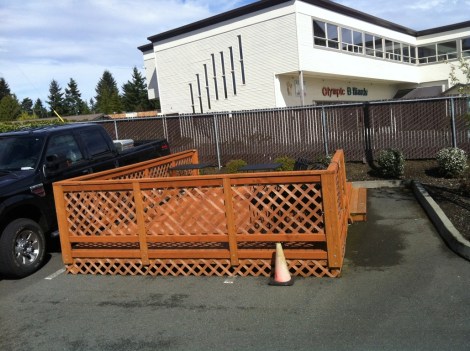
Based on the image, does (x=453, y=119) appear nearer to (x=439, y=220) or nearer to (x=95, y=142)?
(x=439, y=220)

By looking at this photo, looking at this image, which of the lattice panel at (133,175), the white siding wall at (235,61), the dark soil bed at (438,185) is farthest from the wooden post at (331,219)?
the white siding wall at (235,61)

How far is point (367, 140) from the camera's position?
14.2 meters

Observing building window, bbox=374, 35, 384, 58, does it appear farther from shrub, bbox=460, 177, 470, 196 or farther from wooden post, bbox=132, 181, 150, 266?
wooden post, bbox=132, 181, 150, 266

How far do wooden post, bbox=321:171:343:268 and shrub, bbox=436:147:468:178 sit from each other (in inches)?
271

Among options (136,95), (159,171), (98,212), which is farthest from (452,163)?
→ (136,95)

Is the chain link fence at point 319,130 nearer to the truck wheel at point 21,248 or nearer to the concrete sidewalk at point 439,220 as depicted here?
the concrete sidewalk at point 439,220

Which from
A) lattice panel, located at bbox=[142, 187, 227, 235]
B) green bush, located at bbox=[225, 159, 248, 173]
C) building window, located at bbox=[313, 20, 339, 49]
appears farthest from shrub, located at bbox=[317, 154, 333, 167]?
Answer: building window, located at bbox=[313, 20, 339, 49]

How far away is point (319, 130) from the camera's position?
14.9m

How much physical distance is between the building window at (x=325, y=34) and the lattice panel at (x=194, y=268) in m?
23.9

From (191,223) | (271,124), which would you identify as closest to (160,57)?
(271,124)

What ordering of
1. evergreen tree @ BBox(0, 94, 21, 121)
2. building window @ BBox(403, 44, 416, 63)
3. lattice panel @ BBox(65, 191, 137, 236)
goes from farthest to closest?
1. evergreen tree @ BBox(0, 94, 21, 121)
2. building window @ BBox(403, 44, 416, 63)
3. lattice panel @ BBox(65, 191, 137, 236)

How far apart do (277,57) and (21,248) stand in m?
22.9

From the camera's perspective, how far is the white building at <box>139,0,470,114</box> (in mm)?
26844

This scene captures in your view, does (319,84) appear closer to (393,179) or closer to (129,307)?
(393,179)
